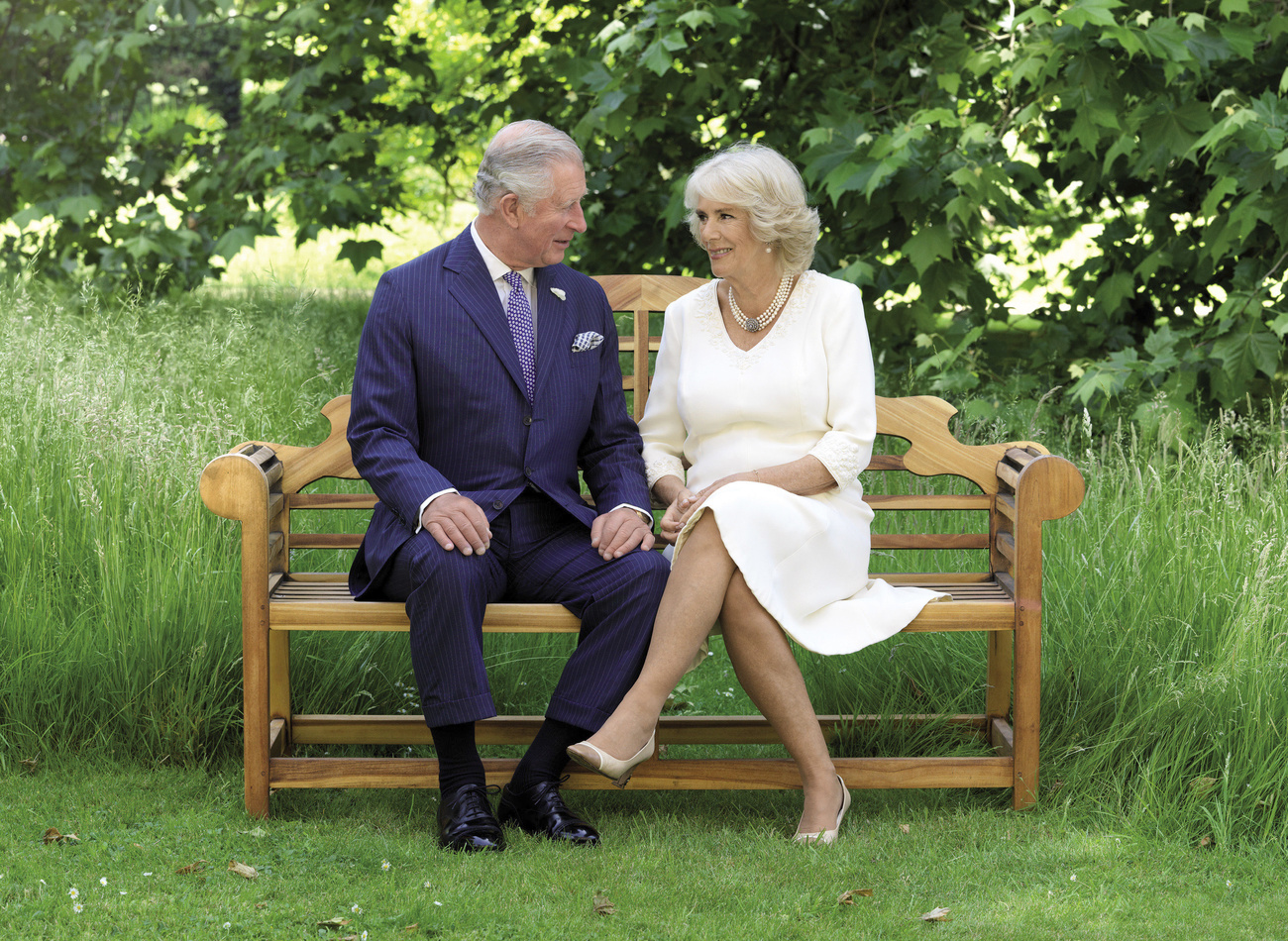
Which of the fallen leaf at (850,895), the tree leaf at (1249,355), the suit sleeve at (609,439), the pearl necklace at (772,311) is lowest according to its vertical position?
the fallen leaf at (850,895)

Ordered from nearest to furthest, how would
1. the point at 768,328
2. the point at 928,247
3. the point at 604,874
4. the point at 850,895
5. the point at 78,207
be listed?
the point at 850,895 < the point at 604,874 < the point at 768,328 < the point at 928,247 < the point at 78,207

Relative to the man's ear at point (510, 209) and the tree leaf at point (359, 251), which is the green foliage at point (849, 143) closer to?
the tree leaf at point (359, 251)

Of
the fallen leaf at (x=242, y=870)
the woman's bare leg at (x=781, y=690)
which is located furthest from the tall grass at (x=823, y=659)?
the fallen leaf at (x=242, y=870)

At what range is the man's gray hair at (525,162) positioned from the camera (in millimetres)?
3076

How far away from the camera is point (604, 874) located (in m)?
2.75

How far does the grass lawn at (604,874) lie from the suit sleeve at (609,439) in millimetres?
852

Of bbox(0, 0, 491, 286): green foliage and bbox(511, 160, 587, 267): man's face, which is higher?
bbox(0, 0, 491, 286): green foliage

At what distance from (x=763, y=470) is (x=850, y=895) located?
1.07m

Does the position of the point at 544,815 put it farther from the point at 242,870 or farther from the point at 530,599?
the point at 242,870

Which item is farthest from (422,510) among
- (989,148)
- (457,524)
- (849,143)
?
(989,148)

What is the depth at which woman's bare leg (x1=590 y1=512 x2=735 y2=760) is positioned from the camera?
2910 mm

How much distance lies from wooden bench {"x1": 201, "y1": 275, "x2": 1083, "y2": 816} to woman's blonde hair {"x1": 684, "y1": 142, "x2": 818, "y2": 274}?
0.58 m

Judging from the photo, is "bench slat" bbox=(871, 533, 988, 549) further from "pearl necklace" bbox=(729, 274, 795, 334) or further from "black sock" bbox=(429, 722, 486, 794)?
"black sock" bbox=(429, 722, 486, 794)

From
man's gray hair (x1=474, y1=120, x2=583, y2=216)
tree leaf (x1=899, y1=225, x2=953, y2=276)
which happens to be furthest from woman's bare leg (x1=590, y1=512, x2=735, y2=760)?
tree leaf (x1=899, y1=225, x2=953, y2=276)
